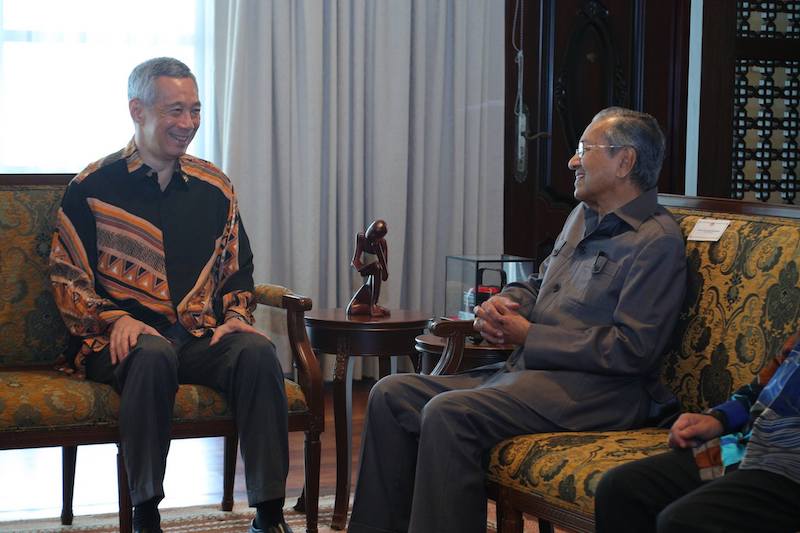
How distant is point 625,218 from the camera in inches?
103

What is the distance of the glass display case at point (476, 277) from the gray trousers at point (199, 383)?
825 mm

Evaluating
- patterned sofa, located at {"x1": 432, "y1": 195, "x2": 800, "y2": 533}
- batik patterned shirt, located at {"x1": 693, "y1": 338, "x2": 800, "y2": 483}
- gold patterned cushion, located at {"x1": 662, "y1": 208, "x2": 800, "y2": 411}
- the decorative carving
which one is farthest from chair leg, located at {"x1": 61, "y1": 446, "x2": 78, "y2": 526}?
the decorative carving

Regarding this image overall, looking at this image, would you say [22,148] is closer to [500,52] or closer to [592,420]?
[500,52]

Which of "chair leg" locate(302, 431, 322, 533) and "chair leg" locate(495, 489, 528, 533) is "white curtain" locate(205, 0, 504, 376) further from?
"chair leg" locate(495, 489, 528, 533)

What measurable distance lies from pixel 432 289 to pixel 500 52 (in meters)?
1.23

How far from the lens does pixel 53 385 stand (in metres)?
2.78

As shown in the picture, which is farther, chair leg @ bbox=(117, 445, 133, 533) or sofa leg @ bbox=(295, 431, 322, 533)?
sofa leg @ bbox=(295, 431, 322, 533)

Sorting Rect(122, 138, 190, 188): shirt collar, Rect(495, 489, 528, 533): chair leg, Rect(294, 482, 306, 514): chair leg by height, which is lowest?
Rect(294, 482, 306, 514): chair leg

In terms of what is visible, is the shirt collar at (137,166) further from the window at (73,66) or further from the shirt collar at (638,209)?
the window at (73,66)

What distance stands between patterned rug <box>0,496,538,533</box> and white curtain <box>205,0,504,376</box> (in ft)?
5.91

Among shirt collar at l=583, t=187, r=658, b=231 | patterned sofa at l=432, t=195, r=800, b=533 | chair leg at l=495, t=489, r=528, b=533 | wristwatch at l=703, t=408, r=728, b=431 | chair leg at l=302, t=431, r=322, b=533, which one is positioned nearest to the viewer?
wristwatch at l=703, t=408, r=728, b=431

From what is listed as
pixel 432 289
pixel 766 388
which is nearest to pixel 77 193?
pixel 766 388

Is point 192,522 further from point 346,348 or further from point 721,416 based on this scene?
point 721,416

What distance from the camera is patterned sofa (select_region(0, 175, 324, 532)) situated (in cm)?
272
